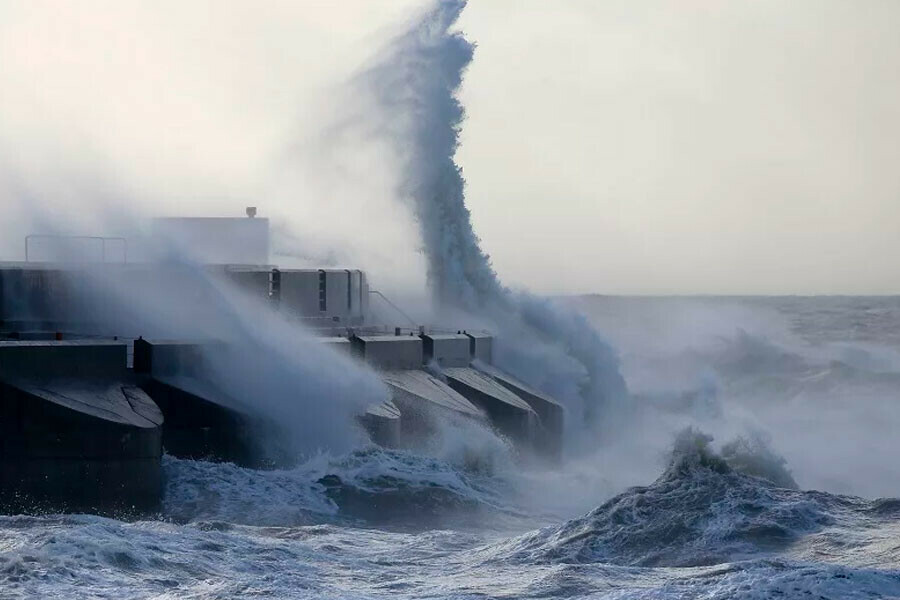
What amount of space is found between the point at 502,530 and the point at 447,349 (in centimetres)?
593

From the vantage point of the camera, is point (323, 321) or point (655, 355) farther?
point (655, 355)

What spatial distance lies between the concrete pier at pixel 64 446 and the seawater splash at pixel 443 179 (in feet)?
35.1

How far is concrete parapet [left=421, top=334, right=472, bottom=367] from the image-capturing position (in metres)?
19.0

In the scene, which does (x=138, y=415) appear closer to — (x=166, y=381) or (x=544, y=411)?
(x=166, y=381)

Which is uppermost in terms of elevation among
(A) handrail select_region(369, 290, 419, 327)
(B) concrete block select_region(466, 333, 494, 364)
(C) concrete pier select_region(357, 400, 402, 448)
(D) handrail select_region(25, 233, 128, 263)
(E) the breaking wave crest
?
(D) handrail select_region(25, 233, 128, 263)

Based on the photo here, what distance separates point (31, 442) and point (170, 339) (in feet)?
9.11

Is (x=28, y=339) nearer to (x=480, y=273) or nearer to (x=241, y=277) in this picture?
(x=241, y=277)

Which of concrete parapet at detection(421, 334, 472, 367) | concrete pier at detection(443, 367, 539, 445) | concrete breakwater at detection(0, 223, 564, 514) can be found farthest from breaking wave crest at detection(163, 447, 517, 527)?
concrete parapet at detection(421, 334, 472, 367)

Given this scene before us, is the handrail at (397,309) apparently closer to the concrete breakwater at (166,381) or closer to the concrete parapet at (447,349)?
the concrete breakwater at (166,381)

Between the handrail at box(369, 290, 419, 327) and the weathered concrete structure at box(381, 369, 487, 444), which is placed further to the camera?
the handrail at box(369, 290, 419, 327)

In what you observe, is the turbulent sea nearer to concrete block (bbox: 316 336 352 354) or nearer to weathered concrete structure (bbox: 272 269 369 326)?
concrete block (bbox: 316 336 352 354)

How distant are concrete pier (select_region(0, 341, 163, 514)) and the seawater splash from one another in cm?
1071

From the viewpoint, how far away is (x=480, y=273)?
81.0 ft

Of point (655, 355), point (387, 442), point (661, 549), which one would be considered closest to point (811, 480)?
point (387, 442)
